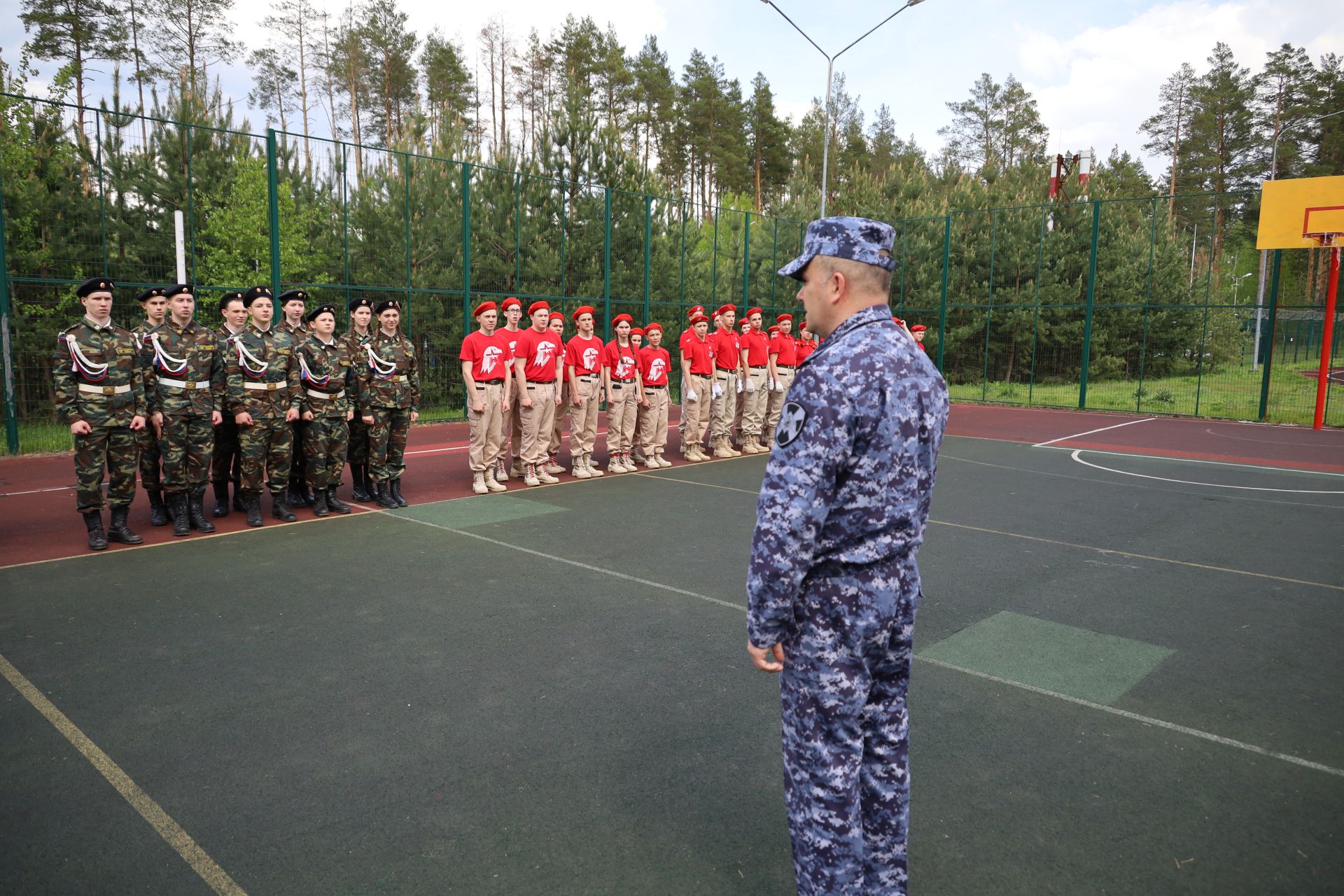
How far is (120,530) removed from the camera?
700cm

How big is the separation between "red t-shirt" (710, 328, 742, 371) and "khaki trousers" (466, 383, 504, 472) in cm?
374

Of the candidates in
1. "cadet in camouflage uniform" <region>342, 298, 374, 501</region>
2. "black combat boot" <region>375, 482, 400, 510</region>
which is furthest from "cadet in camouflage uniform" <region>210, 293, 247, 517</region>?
"black combat boot" <region>375, 482, 400, 510</region>

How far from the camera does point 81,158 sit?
13570 mm

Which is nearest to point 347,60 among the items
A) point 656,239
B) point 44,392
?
point 656,239

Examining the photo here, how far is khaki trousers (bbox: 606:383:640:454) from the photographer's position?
35.2ft

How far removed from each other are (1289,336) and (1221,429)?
31206mm

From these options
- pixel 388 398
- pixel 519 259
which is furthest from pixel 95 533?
pixel 519 259

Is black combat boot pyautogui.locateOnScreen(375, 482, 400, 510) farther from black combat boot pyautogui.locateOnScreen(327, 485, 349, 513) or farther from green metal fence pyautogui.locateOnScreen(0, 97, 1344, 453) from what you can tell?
green metal fence pyautogui.locateOnScreen(0, 97, 1344, 453)

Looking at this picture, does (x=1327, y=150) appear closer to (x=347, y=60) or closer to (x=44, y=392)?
(x=347, y=60)

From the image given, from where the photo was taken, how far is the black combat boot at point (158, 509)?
7.64 m

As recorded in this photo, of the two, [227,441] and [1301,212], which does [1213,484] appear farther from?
[227,441]

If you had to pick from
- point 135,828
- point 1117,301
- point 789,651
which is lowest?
point 135,828

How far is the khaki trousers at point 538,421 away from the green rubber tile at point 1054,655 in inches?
230

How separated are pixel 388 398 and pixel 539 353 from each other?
6.30 feet
